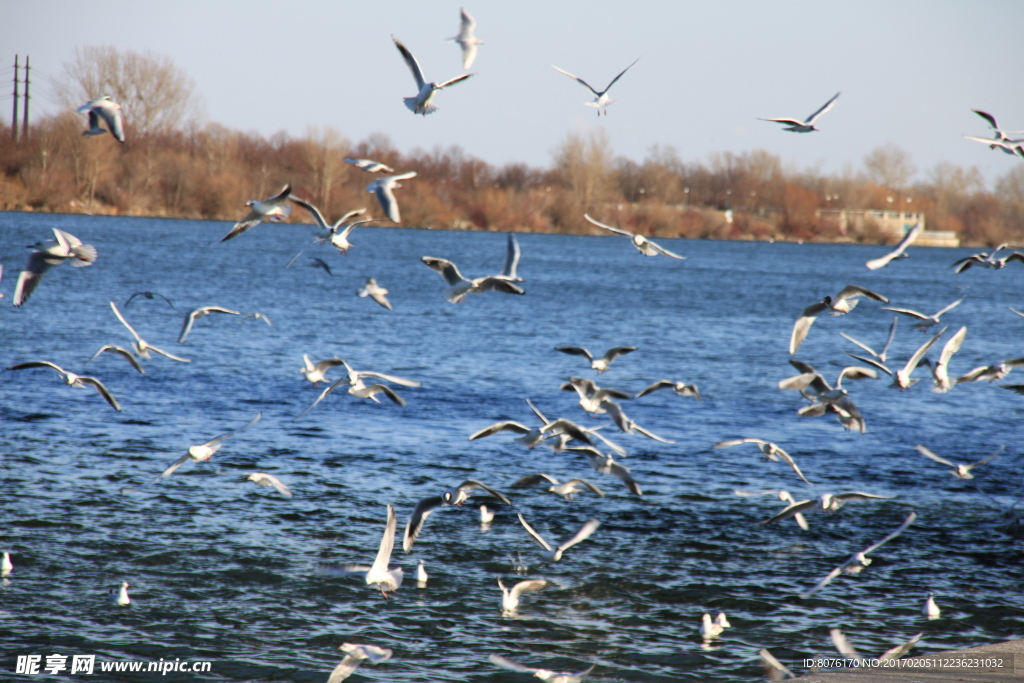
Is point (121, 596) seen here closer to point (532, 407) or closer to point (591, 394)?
point (532, 407)

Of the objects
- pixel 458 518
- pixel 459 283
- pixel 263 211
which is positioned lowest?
pixel 458 518

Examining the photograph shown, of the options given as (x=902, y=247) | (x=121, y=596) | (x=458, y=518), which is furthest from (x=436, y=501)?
(x=902, y=247)

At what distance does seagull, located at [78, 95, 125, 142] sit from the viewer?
9.61 meters

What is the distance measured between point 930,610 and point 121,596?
8.51 meters

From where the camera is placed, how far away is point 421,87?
370 inches

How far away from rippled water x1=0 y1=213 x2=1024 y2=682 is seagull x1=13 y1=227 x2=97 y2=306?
311cm

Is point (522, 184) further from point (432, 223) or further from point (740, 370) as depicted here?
point (740, 370)

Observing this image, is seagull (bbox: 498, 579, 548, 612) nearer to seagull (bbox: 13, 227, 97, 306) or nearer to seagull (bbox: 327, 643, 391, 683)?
seagull (bbox: 327, 643, 391, 683)

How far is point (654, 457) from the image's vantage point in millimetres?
17797

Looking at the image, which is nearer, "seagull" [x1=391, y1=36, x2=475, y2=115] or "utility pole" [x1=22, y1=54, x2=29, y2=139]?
"seagull" [x1=391, y1=36, x2=475, y2=115]

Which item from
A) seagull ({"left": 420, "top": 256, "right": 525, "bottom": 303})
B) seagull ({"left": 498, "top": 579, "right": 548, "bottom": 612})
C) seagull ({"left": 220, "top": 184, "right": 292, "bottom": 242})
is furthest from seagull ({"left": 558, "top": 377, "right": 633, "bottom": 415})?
seagull ({"left": 220, "top": 184, "right": 292, "bottom": 242})

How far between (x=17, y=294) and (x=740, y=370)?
957 inches

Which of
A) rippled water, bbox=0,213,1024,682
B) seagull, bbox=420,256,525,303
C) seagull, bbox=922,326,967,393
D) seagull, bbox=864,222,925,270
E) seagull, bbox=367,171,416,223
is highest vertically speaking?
seagull, bbox=367,171,416,223

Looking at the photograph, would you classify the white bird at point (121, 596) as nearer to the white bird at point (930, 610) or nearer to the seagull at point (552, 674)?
the seagull at point (552, 674)
